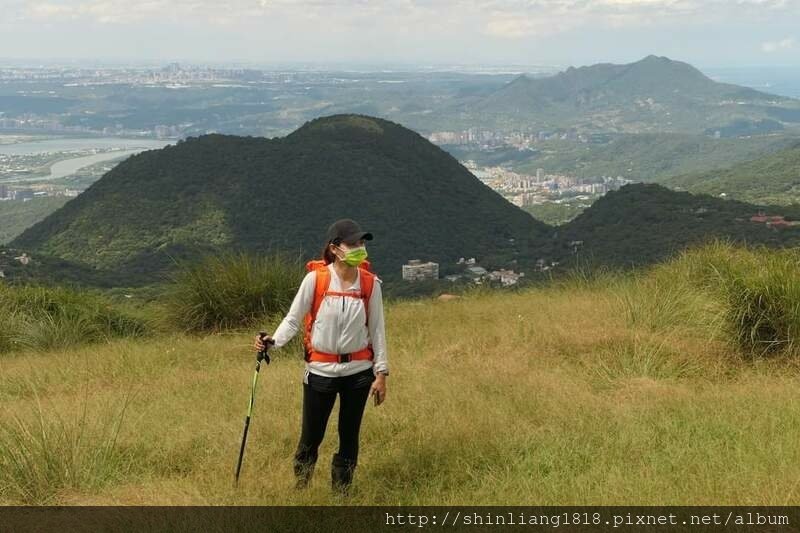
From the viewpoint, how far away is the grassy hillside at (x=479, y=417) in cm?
446

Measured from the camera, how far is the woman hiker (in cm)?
430

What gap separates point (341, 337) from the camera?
4297mm

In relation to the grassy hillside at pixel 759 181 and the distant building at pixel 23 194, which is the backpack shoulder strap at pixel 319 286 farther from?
the distant building at pixel 23 194

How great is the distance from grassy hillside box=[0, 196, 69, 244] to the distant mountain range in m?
27.2

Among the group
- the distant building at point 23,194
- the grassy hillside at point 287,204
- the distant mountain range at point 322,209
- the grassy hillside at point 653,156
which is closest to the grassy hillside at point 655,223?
the distant mountain range at point 322,209

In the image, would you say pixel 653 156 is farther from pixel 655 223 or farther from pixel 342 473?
pixel 342 473

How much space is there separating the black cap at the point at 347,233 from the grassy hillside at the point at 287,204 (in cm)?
3858

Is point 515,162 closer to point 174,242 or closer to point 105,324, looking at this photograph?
point 174,242

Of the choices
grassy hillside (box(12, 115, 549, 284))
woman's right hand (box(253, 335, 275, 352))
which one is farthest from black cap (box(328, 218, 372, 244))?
grassy hillside (box(12, 115, 549, 284))

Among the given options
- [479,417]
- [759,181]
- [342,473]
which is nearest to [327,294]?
[342,473]

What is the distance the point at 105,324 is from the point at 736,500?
9.07 m

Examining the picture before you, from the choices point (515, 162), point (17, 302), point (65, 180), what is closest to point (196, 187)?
point (17, 302)

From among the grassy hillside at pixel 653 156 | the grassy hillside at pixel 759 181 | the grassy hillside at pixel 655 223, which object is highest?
the grassy hillside at pixel 655 223

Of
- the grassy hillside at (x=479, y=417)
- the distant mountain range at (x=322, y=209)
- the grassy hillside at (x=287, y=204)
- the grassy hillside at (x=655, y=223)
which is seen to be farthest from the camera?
the grassy hillside at (x=287, y=204)
